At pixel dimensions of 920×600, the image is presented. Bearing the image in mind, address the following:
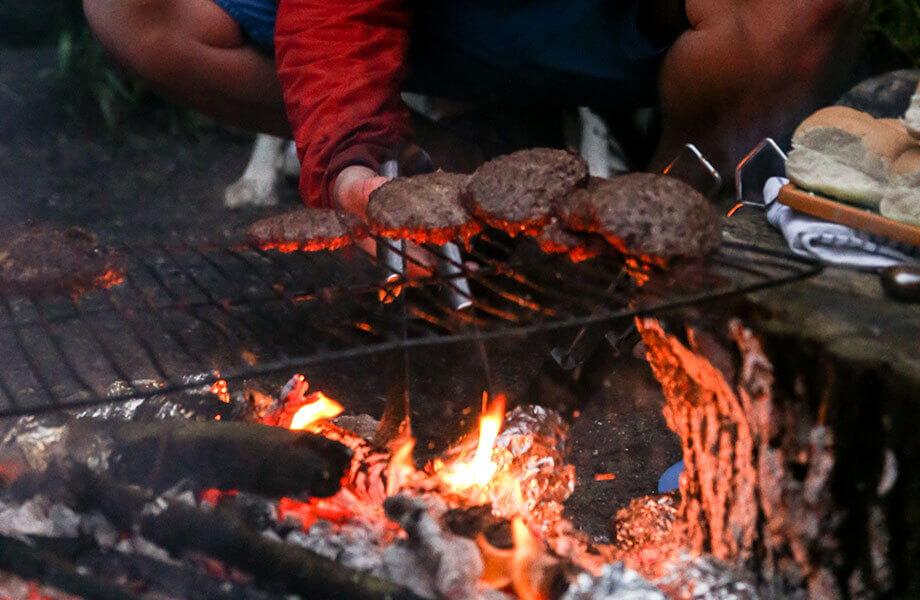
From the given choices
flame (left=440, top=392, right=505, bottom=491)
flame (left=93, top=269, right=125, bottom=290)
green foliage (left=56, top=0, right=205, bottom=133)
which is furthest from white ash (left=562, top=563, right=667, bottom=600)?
green foliage (left=56, top=0, right=205, bottom=133)

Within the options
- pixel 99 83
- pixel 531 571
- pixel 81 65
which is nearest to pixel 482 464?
pixel 531 571

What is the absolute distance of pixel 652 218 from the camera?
160 centimetres

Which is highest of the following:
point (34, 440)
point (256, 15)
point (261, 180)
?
point (256, 15)

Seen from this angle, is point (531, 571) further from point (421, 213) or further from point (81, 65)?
point (81, 65)

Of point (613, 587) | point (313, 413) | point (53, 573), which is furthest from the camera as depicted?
point (313, 413)

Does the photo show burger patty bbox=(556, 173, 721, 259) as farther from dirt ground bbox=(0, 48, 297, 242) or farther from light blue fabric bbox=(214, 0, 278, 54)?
dirt ground bbox=(0, 48, 297, 242)

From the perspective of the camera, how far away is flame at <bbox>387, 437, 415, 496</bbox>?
→ 177 cm

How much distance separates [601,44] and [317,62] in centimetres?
85

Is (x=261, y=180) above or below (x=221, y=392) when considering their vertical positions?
below

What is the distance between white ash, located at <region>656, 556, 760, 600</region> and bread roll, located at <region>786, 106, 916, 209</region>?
72 cm

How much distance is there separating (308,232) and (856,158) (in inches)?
42.9

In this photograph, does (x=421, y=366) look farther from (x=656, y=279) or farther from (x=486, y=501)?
(x=656, y=279)

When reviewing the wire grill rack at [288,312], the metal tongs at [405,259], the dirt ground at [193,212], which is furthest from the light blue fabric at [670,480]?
the metal tongs at [405,259]

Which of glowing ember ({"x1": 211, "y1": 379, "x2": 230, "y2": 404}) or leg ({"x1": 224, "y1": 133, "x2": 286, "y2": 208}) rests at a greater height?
glowing ember ({"x1": 211, "y1": 379, "x2": 230, "y2": 404})
